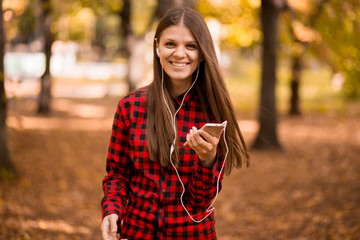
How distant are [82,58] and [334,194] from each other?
5212 centimetres

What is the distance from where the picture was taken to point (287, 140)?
12016 millimetres

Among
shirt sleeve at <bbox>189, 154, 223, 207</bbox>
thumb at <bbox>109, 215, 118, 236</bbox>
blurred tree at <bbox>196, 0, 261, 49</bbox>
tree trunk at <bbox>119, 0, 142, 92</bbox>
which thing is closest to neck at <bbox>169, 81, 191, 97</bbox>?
shirt sleeve at <bbox>189, 154, 223, 207</bbox>

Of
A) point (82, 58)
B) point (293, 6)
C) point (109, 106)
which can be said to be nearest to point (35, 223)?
point (293, 6)

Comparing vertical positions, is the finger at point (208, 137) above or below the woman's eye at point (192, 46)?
below

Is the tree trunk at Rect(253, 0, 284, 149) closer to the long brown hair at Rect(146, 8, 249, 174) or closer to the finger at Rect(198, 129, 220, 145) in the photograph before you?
the long brown hair at Rect(146, 8, 249, 174)

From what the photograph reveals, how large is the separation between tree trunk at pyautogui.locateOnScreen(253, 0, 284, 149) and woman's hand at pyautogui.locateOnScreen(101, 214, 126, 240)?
26.7 ft

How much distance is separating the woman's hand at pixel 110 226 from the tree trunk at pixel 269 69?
26.7 ft

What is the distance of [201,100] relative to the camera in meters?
2.32

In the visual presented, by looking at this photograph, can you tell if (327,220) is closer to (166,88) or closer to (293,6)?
(166,88)

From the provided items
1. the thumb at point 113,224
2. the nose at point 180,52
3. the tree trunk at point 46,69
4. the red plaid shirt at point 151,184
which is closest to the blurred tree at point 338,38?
the nose at point 180,52

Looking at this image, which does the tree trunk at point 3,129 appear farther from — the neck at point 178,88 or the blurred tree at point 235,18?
the blurred tree at point 235,18

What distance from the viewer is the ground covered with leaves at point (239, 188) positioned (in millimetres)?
5816

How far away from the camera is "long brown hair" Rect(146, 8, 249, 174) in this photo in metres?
2.19

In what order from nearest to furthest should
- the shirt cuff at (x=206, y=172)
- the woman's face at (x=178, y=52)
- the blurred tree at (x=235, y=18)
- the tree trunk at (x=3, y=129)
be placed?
the shirt cuff at (x=206, y=172) → the woman's face at (x=178, y=52) → the tree trunk at (x=3, y=129) → the blurred tree at (x=235, y=18)
